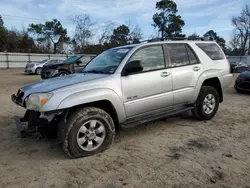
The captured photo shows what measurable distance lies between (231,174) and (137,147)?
151 cm

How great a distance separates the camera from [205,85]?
211 inches

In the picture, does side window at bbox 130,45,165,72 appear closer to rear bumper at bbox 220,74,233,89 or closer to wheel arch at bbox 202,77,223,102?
wheel arch at bbox 202,77,223,102

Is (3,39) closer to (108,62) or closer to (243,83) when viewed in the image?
(243,83)

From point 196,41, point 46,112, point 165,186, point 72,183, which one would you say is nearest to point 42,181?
point 72,183

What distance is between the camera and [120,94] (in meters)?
3.86

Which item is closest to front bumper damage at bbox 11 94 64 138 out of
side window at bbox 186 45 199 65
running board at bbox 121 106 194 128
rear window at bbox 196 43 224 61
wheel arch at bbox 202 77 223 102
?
running board at bbox 121 106 194 128

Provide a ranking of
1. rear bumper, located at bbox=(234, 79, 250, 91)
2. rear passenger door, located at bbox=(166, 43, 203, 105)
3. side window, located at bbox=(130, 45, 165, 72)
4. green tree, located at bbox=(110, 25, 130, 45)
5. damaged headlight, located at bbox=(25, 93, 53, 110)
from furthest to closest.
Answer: green tree, located at bbox=(110, 25, 130, 45)
rear bumper, located at bbox=(234, 79, 250, 91)
rear passenger door, located at bbox=(166, 43, 203, 105)
side window, located at bbox=(130, 45, 165, 72)
damaged headlight, located at bbox=(25, 93, 53, 110)

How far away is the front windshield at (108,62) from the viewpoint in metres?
4.18

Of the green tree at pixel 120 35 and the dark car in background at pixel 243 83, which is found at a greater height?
the green tree at pixel 120 35

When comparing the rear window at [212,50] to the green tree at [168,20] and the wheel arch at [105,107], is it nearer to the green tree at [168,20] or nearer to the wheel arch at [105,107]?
the wheel arch at [105,107]

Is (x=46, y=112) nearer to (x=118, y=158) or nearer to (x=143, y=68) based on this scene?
(x=118, y=158)

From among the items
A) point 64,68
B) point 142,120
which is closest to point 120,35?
point 64,68

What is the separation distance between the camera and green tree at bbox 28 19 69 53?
150 feet

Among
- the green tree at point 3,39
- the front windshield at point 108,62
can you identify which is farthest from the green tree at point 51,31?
the front windshield at point 108,62
